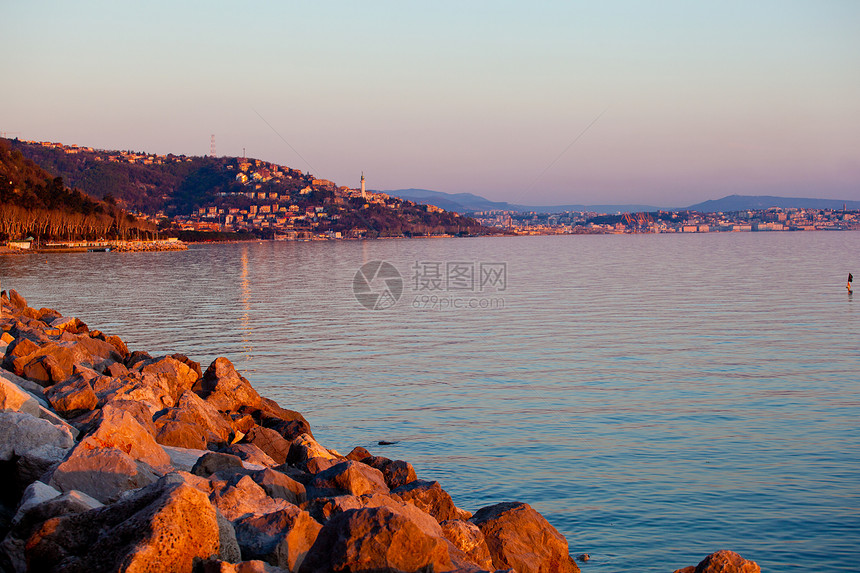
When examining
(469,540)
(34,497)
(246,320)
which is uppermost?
(34,497)

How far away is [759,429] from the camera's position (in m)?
10.3

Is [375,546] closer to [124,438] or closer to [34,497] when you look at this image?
[34,497]

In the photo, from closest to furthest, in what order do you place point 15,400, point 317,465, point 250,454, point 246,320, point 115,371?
point 317,465 → point 15,400 → point 250,454 → point 115,371 → point 246,320

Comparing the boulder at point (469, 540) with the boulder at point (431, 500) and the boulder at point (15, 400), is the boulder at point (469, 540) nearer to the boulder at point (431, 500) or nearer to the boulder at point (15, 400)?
the boulder at point (431, 500)

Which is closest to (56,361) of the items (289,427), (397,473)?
(289,427)

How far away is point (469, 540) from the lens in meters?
5.21

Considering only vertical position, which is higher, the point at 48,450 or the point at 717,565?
the point at 48,450

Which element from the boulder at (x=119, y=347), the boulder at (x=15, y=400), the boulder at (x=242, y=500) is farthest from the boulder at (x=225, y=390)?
the boulder at (x=242, y=500)

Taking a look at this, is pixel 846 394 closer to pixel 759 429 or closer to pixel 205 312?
pixel 759 429

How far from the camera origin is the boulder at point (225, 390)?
10.1 meters

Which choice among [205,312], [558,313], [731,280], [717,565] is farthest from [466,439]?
[731,280]

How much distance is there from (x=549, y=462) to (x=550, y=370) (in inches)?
226

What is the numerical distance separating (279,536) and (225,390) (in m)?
6.31

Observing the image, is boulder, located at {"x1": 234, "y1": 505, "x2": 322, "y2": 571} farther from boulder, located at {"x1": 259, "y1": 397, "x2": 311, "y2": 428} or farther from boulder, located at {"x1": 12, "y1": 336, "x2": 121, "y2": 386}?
boulder, located at {"x1": 12, "y1": 336, "x2": 121, "y2": 386}
